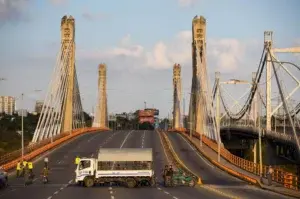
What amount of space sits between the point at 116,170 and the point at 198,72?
89.8 meters

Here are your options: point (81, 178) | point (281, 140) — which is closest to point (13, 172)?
point (81, 178)

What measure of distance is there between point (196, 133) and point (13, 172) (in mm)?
65834

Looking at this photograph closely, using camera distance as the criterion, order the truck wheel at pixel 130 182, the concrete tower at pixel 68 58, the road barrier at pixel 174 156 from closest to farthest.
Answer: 1. the truck wheel at pixel 130 182
2. the road barrier at pixel 174 156
3. the concrete tower at pixel 68 58

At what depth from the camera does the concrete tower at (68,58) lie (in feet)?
440

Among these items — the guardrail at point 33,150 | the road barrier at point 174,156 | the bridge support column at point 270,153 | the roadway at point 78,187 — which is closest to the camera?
the roadway at point 78,187

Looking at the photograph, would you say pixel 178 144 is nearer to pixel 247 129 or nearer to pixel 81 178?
pixel 247 129

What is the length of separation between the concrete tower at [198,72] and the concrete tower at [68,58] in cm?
2407

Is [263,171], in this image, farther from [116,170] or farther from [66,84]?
[66,84]

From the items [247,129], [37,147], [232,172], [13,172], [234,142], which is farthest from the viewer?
[234,142]

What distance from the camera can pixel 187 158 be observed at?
298 feet

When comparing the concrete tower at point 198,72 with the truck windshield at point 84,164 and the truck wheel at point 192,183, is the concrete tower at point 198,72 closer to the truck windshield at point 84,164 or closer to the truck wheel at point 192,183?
the truck wheel at point 192,183

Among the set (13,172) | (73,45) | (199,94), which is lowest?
(13,172)

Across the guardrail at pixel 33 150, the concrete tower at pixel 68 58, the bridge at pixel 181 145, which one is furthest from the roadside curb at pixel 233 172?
the concrete tower at pixel 68 58

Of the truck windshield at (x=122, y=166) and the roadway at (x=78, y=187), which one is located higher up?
the truck windshield at (x=122, y=166)
